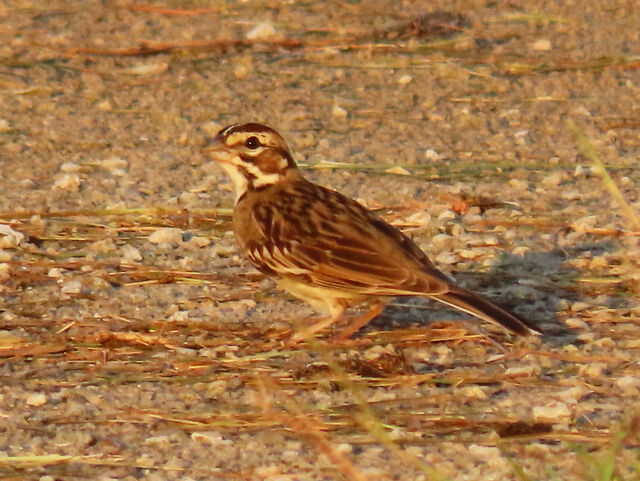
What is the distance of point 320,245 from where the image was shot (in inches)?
257

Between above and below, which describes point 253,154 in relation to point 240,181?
above

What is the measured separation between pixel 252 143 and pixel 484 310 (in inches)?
71.4

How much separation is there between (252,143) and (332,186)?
5.27 feet

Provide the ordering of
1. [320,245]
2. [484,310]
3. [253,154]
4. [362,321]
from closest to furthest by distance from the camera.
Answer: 1. [484,310]
2. [320,245]
3. [362,321]
4. [253,154]

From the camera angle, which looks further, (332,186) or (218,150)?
(332,186)

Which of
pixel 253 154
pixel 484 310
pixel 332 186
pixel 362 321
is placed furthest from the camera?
pixel 332 186

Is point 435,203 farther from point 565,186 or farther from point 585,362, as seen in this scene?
point 585,362

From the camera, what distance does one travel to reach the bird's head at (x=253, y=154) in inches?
284

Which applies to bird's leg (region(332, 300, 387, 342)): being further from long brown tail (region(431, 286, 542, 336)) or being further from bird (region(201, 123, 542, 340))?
long brown tail (region(431, 286, 542, 336))

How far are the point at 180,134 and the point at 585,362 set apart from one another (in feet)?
13.7

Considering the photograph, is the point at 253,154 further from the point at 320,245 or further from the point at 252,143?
the point at 320,245

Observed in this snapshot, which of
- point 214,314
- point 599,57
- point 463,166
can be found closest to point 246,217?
point 214,314

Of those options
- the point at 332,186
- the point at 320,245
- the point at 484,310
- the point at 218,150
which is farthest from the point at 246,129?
the point at 484,310

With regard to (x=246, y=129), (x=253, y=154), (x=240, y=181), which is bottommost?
(x=240, y=181)
